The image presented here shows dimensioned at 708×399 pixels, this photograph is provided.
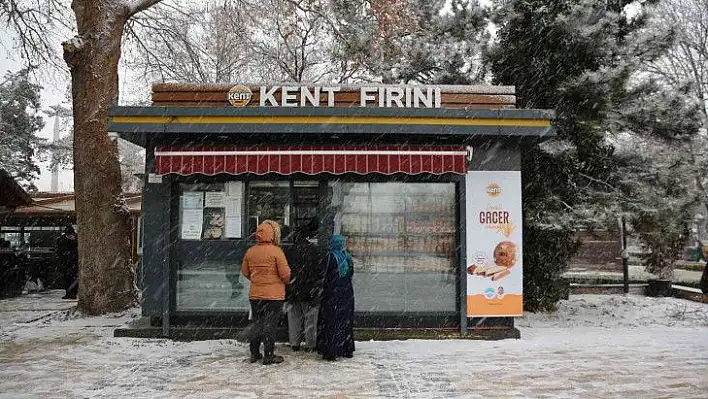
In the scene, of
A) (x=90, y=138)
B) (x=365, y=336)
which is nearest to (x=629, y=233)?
(x=365, y=336)

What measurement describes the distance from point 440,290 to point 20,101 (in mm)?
24905

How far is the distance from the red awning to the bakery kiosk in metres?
0.31

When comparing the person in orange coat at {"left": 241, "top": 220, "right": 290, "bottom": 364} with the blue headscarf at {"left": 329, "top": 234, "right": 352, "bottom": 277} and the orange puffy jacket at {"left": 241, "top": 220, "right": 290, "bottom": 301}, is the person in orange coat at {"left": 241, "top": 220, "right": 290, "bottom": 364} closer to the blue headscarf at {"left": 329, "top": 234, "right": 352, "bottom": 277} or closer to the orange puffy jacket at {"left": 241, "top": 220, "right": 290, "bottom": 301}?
the orange puffy jacket at {"left": 241, "top": 220, "right": 290, "bottom": 301}

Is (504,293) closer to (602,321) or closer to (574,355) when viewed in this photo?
(574,355)

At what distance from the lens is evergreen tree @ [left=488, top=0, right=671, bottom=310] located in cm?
1209

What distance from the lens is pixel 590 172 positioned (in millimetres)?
12883

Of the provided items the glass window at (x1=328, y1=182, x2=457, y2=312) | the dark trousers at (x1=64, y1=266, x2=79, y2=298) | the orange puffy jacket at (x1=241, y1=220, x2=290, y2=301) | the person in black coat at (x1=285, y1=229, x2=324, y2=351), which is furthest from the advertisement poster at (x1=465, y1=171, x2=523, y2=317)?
the dark trousers at (x1=64, y1=266, x2=79, y2=298)

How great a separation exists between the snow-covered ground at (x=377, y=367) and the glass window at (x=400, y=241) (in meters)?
0.81

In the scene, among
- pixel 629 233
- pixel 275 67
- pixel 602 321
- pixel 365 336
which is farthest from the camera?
pixel 275 67

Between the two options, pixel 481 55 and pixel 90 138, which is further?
pixel 481 55

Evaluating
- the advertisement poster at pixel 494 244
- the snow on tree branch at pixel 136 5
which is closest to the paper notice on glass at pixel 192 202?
the advertisement poster at pixel 494 244

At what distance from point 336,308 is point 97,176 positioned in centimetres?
654

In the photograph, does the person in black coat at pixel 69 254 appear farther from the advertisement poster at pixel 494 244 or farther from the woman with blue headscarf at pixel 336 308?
the advertisement poster at pixel 494 244

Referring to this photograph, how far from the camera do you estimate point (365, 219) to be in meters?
10.1
